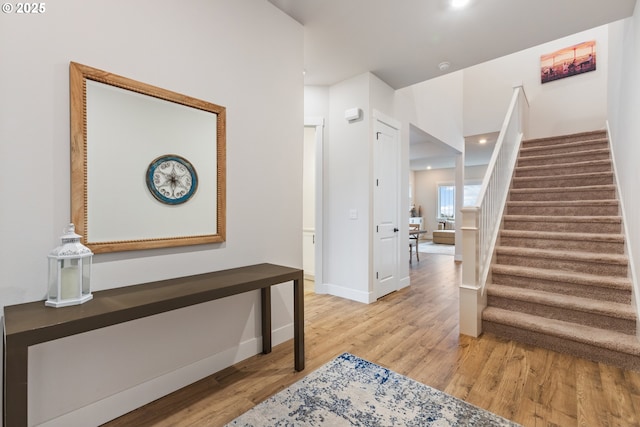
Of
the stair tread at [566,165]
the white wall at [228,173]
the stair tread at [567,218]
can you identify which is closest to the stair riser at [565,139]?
the stair tread at [566,165]

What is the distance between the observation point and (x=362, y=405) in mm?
1728

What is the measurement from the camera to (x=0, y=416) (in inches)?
52.0

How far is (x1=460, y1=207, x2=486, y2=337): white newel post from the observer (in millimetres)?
2654

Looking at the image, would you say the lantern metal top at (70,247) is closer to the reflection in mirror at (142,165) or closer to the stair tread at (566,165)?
the reflection in mirror at (142,165)

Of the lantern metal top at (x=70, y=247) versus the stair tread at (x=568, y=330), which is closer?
the lantern metal top at (x=70, y=247)

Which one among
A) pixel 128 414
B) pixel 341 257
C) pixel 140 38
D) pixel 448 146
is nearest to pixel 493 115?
pixel 448 146

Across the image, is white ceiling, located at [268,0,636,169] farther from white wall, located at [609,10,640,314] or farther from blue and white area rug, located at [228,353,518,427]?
blue and white area rug, located at [228,353,518,427]

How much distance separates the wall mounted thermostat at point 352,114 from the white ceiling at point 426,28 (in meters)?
0.47

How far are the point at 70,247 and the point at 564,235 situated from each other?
163 inches

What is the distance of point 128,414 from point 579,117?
7.60m

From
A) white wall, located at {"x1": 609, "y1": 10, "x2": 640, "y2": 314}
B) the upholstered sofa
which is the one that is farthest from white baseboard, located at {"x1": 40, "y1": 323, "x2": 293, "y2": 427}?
the upholstered sofa

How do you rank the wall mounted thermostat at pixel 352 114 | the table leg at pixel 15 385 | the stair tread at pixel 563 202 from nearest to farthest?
the table leg at pixel 15 385 → the stair tread at pixel 563 202 → the wall mounted thermostat at pixel 352 114

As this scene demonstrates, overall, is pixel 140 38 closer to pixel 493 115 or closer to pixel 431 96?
pixel 431 96

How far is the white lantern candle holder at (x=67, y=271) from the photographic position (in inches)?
52.6
